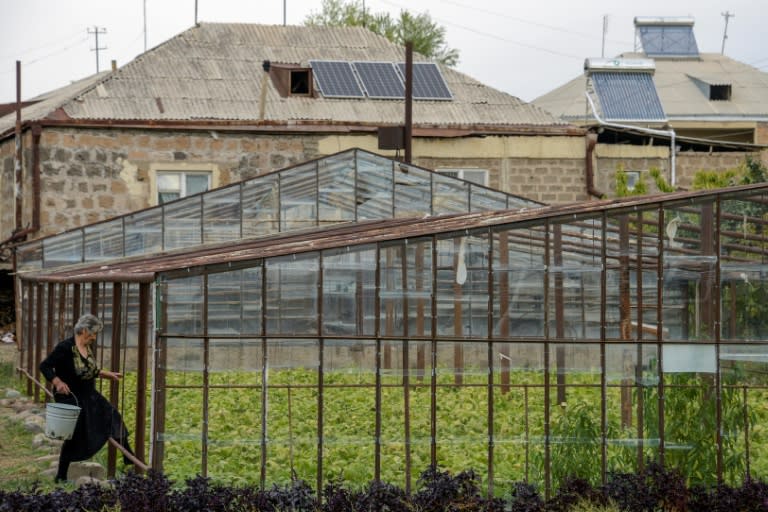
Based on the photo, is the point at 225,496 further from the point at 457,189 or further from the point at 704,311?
the point at 457,189

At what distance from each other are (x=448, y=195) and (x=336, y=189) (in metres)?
1.61

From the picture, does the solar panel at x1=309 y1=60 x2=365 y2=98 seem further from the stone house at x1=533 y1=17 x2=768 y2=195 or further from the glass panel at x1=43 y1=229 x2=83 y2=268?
the glass panel at x1=43 y1=229 x2=83 y2=268

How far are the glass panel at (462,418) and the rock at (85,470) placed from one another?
120 inches

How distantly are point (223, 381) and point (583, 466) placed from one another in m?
6.84

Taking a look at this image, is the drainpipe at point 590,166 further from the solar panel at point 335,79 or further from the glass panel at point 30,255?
the glass panel at point 30,255

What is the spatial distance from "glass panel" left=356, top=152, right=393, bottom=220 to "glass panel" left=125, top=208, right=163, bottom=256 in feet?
9.36

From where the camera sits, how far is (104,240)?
20.4 meters

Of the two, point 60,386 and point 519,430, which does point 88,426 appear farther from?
point 519,430

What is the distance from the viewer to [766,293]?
12695 mm

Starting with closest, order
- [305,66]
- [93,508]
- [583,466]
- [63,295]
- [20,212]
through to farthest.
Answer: [93,508] → [583,466] → [63,295] → [20,212] → [305,66]

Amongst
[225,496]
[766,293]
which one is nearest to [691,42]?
[766,293]

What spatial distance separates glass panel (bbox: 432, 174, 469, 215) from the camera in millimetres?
20438

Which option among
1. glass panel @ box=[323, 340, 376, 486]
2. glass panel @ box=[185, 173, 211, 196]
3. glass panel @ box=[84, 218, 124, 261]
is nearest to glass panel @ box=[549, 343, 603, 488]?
glass panel @ box=[323, 340, 376, 486]

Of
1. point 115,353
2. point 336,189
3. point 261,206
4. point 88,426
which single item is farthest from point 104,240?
point 88,426
